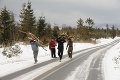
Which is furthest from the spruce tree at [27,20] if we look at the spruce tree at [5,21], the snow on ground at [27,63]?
the snow on ground at [27,63]

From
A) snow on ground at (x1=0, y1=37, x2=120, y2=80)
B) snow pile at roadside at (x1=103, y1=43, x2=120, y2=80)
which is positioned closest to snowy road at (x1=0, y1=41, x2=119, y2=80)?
snow pile at roadside at (x1=103, y1=43, x2=120, y2=80)

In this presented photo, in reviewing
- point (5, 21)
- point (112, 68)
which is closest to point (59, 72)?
point (112, 68)

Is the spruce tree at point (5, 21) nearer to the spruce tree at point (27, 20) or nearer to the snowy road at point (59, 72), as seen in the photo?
the spruce tree at point (27, 20)

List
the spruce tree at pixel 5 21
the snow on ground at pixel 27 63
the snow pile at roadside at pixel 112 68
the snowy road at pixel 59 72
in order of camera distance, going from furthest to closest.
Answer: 1. the spruce tree at pixel 5 21
2. the snow on ground at pixel 27 63
3. the snow pile at roadside at pixel 112 68
4. the snowy road at pixel 59 72

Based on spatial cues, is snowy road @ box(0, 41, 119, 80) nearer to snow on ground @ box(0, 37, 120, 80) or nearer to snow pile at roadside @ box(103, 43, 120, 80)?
snow pile at roadside @ box(103, 43, 120, 80)

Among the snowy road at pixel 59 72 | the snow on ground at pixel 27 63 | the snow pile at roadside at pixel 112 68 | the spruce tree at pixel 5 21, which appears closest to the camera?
the snowy road at pixel 59 72

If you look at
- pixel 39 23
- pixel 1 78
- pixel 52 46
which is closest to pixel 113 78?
pixel 1 78

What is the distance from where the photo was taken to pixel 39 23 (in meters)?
57.4

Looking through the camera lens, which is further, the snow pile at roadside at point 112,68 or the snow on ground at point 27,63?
the snow on ground at point 27,63

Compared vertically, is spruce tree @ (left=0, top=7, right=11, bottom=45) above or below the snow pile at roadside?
above

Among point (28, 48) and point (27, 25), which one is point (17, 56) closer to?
point (28, 48)

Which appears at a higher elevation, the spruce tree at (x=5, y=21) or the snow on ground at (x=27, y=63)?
the spruce tree at (x=5, y=21)

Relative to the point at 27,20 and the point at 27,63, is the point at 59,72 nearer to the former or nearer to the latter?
the point at 27,63

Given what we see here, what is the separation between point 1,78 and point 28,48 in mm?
16534
